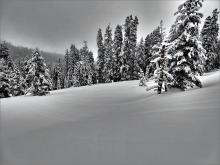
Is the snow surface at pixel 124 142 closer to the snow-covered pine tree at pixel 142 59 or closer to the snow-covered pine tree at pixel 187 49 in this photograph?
the snow-covered pine tree at pixel 187 49

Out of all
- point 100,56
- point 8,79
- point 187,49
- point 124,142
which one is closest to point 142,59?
point 100,56

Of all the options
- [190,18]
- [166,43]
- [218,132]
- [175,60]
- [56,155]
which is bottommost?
[56,155]

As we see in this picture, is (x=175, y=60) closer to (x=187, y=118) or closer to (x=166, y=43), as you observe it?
(x=166, y=43)

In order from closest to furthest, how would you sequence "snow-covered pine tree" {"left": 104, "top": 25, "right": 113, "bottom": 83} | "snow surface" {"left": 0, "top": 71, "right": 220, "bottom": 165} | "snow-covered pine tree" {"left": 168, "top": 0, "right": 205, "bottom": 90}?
"snow surface" {"left": 0, "top": 71, "right": 220, "bottom": 165} < "snow-covered pine tree" {"left": 168, "top": 0, "right": 205, "bottom": 90} < "snow-covered pine tree" {"left": 104, "top": 25, "right": 113, "bottom": 83}

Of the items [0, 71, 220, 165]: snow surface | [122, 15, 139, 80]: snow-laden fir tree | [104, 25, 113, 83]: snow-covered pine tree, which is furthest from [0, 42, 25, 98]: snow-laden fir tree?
[122, 15, 139, 80]: snow-laden fir tree

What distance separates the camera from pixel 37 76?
25.5 metres

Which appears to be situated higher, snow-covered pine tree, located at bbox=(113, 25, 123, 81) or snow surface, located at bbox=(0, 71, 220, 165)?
snow-covered pine tree, located at bbox=(113, 25, 123, 81)

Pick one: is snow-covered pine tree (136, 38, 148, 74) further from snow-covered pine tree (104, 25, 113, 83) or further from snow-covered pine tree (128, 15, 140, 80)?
snow-covered pine tree (104, 25, 113, 83)

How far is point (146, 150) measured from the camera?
4.81m

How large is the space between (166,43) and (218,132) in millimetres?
11520

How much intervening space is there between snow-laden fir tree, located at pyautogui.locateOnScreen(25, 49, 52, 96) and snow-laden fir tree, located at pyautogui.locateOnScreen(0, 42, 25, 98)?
755 cm

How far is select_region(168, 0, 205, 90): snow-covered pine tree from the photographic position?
14.3m

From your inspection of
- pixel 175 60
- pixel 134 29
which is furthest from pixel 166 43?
pixel 134 29

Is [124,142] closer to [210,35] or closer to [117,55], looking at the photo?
[210,35]
